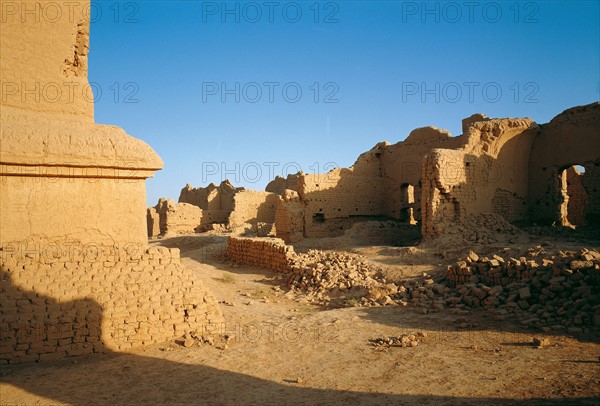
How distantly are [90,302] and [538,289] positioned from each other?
6.23 metres

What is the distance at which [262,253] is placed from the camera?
11703mm

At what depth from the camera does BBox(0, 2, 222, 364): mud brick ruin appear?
447 centimetres

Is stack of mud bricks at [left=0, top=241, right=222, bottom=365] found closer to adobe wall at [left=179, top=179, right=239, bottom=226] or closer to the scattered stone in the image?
the scattered stone

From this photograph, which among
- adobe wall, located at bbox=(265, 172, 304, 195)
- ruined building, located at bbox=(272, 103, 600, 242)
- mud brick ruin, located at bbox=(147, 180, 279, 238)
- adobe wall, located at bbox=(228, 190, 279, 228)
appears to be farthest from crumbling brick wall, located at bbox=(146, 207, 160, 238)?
ruined building, located at bbox=(272, 103, 600, 242)

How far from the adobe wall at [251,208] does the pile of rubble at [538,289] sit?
16.5 metres

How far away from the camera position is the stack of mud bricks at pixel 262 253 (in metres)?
10.6

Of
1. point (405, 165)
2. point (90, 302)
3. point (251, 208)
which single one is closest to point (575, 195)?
point (405, 165)

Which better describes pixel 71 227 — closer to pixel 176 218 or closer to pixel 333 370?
pixel 333 370

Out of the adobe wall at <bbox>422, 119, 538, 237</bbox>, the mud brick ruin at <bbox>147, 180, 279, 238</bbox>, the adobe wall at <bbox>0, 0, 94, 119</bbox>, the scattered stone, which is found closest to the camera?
the scattered stone

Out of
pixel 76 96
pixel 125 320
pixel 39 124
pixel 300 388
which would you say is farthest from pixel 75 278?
pixel 300 388

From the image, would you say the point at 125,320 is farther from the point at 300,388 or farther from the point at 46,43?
the point at 46,43

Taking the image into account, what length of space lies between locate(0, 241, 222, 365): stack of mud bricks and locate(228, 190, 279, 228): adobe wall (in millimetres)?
Answer: 17174

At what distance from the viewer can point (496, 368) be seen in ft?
14.0

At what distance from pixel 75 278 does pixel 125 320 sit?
74 centimetres
